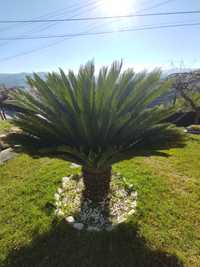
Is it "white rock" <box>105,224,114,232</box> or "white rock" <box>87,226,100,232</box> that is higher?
"white rock" <box>87,226,100,232</box>

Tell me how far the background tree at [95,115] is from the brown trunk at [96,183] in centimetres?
2

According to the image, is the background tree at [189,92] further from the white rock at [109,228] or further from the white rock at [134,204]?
the white rock at [109,228]

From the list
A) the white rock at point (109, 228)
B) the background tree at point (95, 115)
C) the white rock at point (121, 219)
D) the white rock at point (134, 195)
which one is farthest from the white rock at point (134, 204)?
the background tree at point (95, 115)

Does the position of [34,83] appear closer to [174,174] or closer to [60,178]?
[60,178]

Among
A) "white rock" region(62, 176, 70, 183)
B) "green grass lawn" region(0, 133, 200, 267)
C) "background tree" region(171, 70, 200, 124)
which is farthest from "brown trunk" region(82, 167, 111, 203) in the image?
"background tree" region(171, 70, 200, 124)

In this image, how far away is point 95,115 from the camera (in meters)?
2.44

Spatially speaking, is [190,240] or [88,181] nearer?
[190,240]

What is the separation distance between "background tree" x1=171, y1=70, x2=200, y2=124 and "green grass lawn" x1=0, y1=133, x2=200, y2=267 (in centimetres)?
793

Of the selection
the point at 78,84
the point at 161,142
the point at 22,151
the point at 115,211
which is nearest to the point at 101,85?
the point at 78,84

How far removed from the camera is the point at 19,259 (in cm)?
221

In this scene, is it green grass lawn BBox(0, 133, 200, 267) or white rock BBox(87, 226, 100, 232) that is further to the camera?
white rock BBox(87, 226, 100, 232)

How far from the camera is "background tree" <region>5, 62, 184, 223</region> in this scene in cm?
242

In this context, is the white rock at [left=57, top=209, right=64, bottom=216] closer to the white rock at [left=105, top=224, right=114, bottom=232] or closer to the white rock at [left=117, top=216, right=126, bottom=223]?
the white rock at [left=105, top=224, right=114, bottom=232]

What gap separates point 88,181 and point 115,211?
24.1 inches
